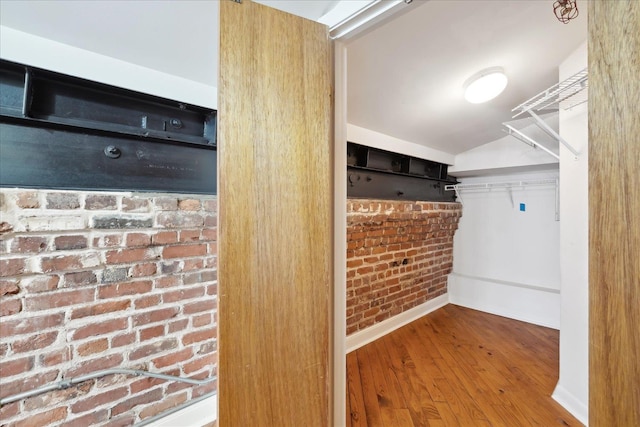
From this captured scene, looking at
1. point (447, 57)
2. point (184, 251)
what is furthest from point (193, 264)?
point (447, 57)

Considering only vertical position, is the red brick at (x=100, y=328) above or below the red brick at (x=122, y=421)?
above

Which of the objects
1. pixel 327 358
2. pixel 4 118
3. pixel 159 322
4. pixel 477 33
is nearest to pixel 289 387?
pixel 327 358

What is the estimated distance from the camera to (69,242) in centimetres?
100

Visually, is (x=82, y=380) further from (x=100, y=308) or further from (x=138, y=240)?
(x=138, y=240)

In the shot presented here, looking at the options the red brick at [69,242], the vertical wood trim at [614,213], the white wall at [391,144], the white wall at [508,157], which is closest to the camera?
the vertical wood trim at [614,213]

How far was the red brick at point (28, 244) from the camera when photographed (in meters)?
0.91

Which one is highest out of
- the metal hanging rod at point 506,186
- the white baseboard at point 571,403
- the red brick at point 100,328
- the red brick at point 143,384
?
the metal hanging rod at point 506,186

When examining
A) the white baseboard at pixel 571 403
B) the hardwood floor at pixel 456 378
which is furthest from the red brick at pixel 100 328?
the white baseboard at pixel 571 403

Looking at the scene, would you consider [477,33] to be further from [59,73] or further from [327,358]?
[59,73]

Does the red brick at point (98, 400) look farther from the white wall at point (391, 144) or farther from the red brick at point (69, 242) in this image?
the white wall at point (391, 144)

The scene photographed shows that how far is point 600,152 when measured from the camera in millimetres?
437

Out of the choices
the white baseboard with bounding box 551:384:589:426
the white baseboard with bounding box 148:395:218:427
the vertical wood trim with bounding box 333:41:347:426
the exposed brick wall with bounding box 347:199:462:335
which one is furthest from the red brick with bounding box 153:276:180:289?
the white baseboard with bounding box 551:384:589:426

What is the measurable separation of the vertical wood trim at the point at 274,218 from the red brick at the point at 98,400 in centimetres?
76

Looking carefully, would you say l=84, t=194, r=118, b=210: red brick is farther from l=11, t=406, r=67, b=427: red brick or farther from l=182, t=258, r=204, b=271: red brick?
l=11, t=406, r=67, b=427: red brick
